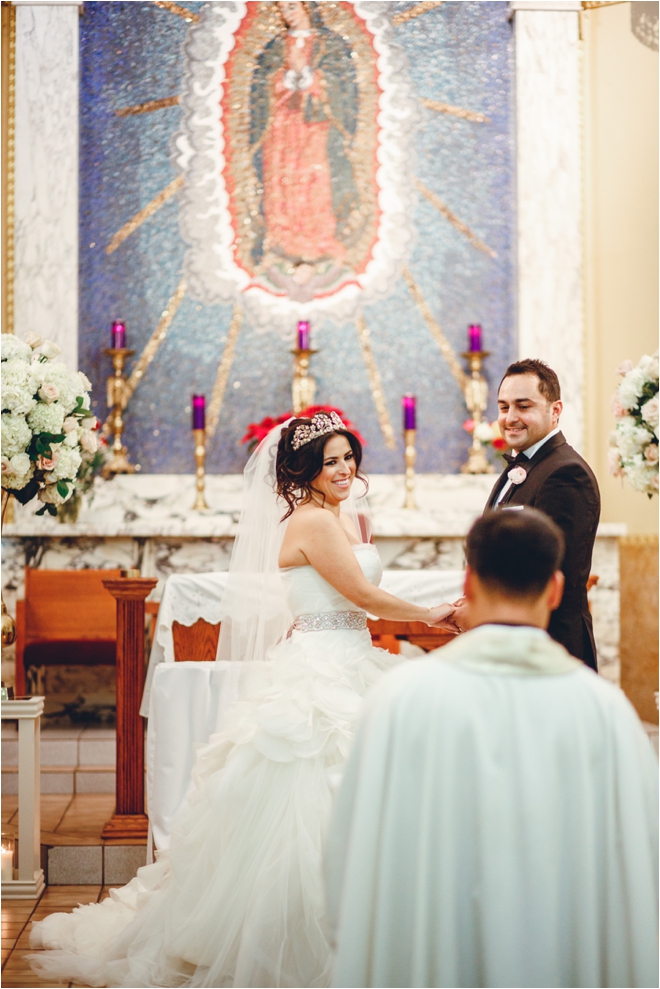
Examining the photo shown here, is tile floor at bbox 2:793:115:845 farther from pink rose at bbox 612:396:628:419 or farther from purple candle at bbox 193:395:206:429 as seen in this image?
pink rose at bbox 612:396:628:419

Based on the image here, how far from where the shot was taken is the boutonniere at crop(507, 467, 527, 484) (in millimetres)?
3352

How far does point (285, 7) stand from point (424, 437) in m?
3.40

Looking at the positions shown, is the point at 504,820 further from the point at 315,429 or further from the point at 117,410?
the point at 117,410

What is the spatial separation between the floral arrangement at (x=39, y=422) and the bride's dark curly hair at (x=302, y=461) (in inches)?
41.7

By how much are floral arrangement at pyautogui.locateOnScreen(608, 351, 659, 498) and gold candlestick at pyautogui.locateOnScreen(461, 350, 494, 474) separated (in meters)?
3.04

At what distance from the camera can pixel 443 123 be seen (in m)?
7.50

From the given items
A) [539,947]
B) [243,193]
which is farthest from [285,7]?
[539,947]

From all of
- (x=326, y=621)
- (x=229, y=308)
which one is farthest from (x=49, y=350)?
(x=229, y=308)

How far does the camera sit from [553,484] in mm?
3180

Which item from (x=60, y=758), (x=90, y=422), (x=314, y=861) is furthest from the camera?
(x=60, y=758)

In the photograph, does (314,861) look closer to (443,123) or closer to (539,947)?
(539,947)

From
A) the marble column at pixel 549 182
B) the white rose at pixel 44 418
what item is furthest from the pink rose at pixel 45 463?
the marble column at pixel 549 182

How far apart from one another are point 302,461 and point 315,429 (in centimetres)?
13

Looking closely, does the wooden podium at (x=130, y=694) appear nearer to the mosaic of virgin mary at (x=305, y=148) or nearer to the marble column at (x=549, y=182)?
the mosaic of virgin mary at (x=305, y=148)
